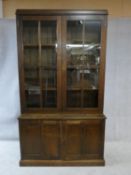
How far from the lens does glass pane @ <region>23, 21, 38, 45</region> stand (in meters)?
2.50

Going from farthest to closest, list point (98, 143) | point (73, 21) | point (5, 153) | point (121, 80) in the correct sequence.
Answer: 1. point (121, 80)
2. point (5, 153)
3. point (98, 143)
4. point (73, 21)

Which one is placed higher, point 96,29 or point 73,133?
point 96,29

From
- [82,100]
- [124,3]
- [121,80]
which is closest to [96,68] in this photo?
[82,100]

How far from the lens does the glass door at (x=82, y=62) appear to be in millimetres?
2518

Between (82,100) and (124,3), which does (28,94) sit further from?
(124,3)

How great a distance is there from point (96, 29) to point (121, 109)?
1516 millimetres

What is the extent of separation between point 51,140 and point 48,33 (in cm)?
143

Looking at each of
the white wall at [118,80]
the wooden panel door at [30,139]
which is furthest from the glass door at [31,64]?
the white wall at [118,80]

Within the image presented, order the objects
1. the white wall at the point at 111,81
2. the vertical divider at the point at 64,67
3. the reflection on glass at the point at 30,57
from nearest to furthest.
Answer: the vertical divider at the point at 64,67
the reflection on glass at the point at 30,57
the white wall at the point at 111,81

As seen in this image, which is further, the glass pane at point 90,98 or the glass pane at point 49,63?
the glass pane at point 90,98

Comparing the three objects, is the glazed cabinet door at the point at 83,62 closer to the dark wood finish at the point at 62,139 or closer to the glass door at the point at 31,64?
the dark wood finish at the point at 62,139

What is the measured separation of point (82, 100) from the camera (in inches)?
105

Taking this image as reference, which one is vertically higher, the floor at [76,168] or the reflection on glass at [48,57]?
the reflection on glass at [48,57]

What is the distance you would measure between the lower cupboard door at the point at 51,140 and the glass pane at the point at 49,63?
0.26 meters
